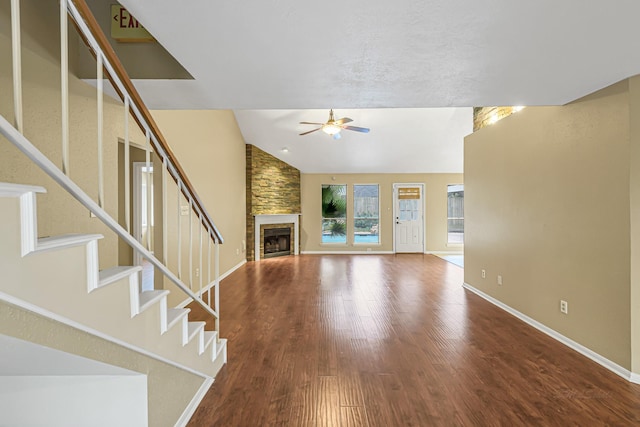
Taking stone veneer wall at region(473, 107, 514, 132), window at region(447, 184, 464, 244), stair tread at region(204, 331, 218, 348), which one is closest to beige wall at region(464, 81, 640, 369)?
stone veneer wall at region(473, 107, 514, 132)

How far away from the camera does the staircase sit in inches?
31.9

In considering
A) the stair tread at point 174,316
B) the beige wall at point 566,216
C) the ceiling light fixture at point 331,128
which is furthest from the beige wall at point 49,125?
the beige wall at point 566,216

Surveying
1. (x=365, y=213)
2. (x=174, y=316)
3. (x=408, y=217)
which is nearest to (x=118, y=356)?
(x=174, y=316)

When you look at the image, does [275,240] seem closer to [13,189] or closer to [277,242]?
[277,242]

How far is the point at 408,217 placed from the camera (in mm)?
9180

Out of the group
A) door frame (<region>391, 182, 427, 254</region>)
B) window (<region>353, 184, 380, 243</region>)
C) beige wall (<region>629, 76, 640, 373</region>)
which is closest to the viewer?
beige wall (<region>629, 76, 640, 373</region>)

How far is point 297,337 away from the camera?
3.11m

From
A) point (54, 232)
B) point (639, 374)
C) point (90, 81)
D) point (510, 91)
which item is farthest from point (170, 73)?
point (639, 374)

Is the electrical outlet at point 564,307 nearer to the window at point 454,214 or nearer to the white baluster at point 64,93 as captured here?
the white baluster at point 64,93

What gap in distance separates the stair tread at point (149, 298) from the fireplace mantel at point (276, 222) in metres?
6.04

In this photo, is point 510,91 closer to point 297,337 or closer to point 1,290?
point 297,337

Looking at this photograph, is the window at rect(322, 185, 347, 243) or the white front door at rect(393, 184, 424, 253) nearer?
the white front door at rect(393, 184, 424, 253)

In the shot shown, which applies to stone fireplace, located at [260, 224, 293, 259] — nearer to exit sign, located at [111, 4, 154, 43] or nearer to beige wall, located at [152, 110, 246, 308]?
beige wall, located at [152, 110, 246, 308]

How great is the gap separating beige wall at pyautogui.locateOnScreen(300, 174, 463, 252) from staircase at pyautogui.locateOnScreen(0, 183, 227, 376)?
7559mm
